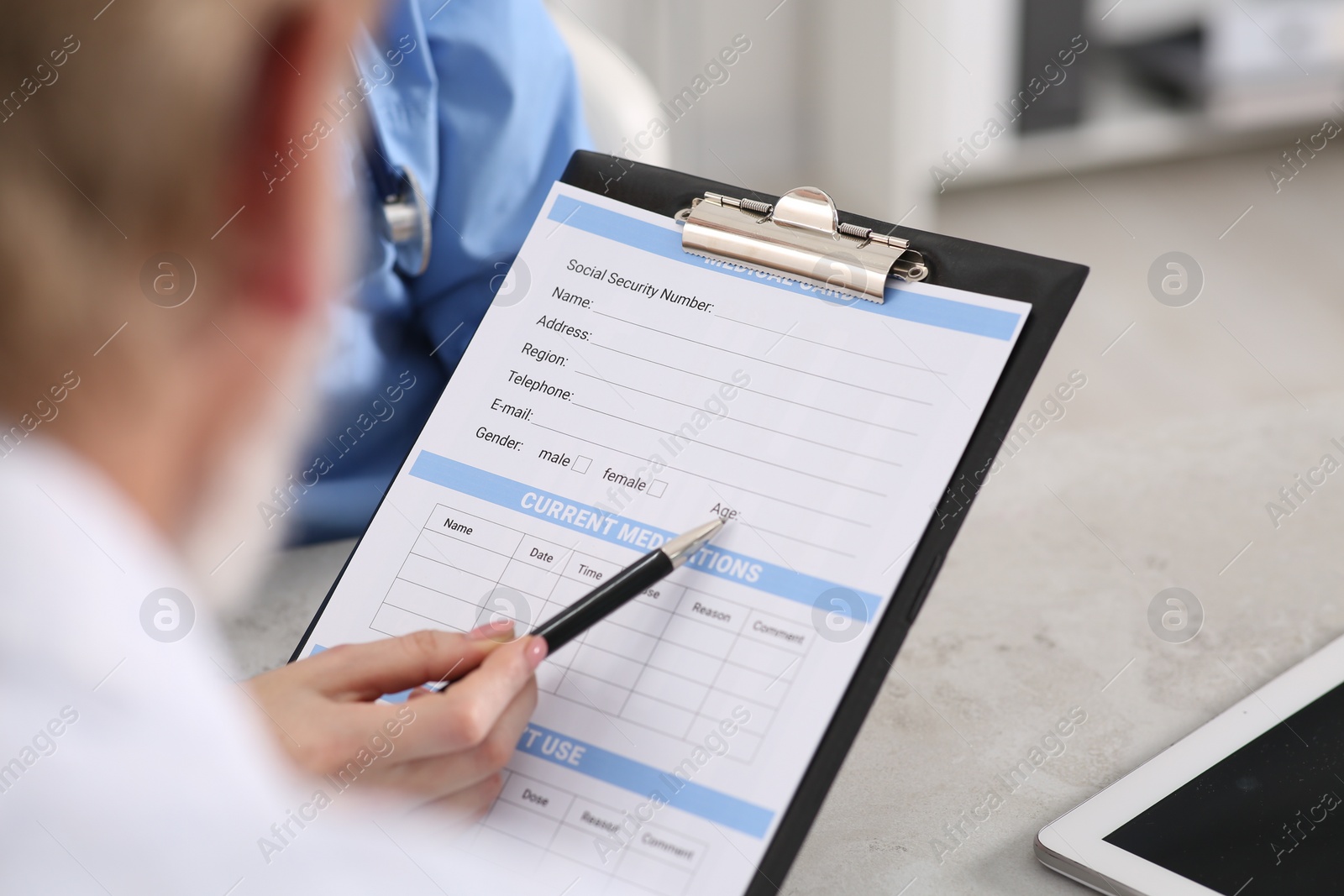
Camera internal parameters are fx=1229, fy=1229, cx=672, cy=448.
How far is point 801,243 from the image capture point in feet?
1.95

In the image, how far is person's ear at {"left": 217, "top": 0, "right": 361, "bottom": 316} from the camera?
1.09 ft

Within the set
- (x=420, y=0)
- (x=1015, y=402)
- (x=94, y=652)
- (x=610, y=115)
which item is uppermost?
(x=610, y=115)

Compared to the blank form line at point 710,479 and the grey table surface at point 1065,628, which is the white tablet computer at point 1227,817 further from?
the blank form line at point 710,479

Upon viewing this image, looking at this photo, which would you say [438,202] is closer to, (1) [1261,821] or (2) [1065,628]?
(2) [1065,628]

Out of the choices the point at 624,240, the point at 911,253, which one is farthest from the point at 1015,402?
the point at 624,240

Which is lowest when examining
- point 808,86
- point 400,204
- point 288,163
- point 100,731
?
point 100,731

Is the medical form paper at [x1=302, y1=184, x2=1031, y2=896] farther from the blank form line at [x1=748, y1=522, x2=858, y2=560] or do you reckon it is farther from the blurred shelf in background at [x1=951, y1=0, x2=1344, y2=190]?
the blurred shelf in background at [x1=951, y1=0, x2=1344, y2=190]

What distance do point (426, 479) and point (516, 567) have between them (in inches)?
2.7

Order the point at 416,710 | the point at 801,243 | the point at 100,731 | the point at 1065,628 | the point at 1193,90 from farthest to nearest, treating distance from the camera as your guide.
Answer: the point at 1193,90 → the point at 1065,628 → the point at 801,243 → the point at 416,710 → the point at 100,731

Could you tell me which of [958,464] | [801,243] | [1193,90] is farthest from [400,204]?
[1193,90]

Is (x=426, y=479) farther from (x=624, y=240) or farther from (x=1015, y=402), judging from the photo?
(x=1015, y=402)

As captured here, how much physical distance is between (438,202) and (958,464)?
1.98ft

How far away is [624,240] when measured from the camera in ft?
2.06

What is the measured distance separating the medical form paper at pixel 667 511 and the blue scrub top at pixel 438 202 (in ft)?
1.01
